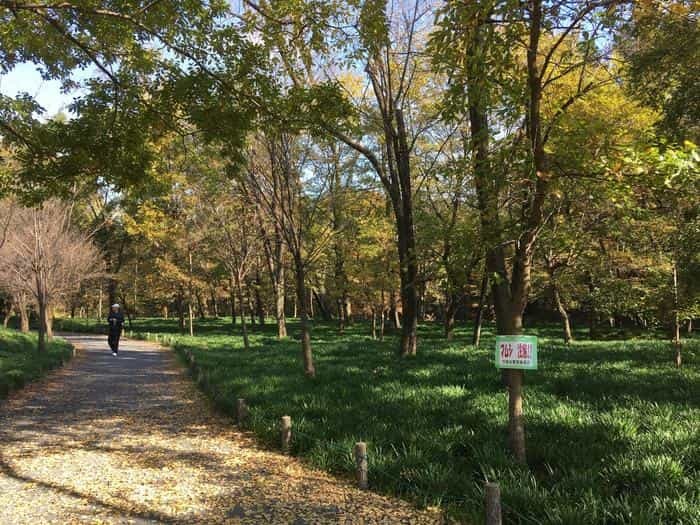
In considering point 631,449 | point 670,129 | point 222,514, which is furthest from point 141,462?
point 670,129

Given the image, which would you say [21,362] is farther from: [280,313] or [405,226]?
[280,313]

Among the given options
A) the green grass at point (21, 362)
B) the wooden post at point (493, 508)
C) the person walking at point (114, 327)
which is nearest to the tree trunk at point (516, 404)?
the wooden post at point (493, 508)

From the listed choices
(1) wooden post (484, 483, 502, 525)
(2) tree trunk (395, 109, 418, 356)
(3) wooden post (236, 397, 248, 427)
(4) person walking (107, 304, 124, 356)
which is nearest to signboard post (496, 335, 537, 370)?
(1) wooden post (484, 483, 502, 525)

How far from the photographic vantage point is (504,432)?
16.5ft

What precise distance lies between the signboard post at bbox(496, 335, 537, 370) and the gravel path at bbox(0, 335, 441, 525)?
4.31 ft

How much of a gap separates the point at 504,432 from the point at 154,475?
3519mm

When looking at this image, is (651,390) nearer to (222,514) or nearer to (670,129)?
(670,129)

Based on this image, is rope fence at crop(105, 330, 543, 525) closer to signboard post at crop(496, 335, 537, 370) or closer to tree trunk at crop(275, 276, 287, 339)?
signboard post at crop(496, 335, 537, 370)

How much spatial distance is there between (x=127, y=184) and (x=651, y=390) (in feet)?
25.8

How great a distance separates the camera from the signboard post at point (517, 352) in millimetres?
3969

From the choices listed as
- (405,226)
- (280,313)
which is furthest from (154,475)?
(280,313)

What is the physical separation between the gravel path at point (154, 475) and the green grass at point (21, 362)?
98 cm

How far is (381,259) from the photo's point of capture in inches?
864

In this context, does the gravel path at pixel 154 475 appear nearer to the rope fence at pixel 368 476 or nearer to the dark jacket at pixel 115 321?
the rope fence at pixel 368 476
